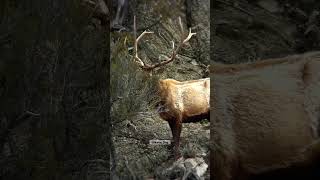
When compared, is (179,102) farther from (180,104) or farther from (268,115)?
(268,115)

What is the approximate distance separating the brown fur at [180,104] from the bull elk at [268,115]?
4.59 feet

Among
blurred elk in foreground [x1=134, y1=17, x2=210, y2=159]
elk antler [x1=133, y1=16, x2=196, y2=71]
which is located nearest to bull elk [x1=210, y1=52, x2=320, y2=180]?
blurred elk in foreground [x1=134, y1=17, x2=210, y2=159]

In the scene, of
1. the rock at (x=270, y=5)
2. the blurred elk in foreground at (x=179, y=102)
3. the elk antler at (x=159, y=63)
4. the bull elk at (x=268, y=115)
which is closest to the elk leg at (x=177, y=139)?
the blurred elk in foreground at (x=179, y=102)

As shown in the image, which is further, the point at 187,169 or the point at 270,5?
the point at 187,169

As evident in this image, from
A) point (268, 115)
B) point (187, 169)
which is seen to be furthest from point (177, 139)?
point (268, 115)

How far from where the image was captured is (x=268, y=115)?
71.1 inches

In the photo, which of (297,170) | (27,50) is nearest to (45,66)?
(27,50)

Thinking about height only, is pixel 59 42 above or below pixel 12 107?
above

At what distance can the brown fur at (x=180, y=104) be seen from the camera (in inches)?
130

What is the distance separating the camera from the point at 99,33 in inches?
123

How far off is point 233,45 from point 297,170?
1.56ft

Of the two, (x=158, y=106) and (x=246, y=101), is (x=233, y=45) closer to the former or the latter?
(x=246, y=101)

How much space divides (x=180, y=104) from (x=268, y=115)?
1542 mm

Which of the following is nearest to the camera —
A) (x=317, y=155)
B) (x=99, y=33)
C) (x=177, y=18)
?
(x=317, y=155)
